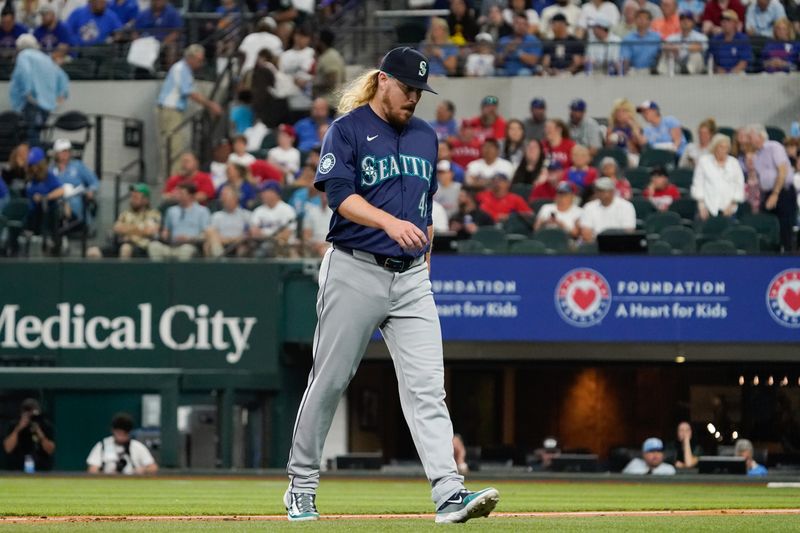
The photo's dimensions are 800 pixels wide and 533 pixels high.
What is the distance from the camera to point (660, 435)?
19.2 meters

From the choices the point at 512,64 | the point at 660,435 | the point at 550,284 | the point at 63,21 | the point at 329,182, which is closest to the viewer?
the point at 329,182

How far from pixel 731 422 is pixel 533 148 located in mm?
3756

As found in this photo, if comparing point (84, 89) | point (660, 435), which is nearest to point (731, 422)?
point (660, 435)

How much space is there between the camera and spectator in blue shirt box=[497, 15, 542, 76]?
2159 cm

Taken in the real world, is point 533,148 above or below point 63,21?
below

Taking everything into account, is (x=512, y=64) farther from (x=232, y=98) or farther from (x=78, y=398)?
(x=78, y=398)

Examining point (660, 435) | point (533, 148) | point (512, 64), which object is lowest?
point (660, 435)

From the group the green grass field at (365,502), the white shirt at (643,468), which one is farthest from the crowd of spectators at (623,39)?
the green grass field at (365,502)

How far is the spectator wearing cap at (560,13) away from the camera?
71.0 feet

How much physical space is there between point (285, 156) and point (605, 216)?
164 inches

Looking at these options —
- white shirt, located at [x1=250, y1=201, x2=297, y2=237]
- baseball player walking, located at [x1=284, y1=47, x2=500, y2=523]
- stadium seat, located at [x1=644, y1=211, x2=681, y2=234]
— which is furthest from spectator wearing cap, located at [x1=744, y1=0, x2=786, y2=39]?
baseball player walking, located at [x1=284, y1=47, x2=500, y2=523]

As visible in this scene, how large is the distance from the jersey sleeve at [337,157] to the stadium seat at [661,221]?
10704 mm

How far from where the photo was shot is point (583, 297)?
17500 millimetres

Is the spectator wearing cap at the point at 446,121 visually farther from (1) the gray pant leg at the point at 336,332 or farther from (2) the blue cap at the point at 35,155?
(1) the gray pant leg at the point at 336,332
